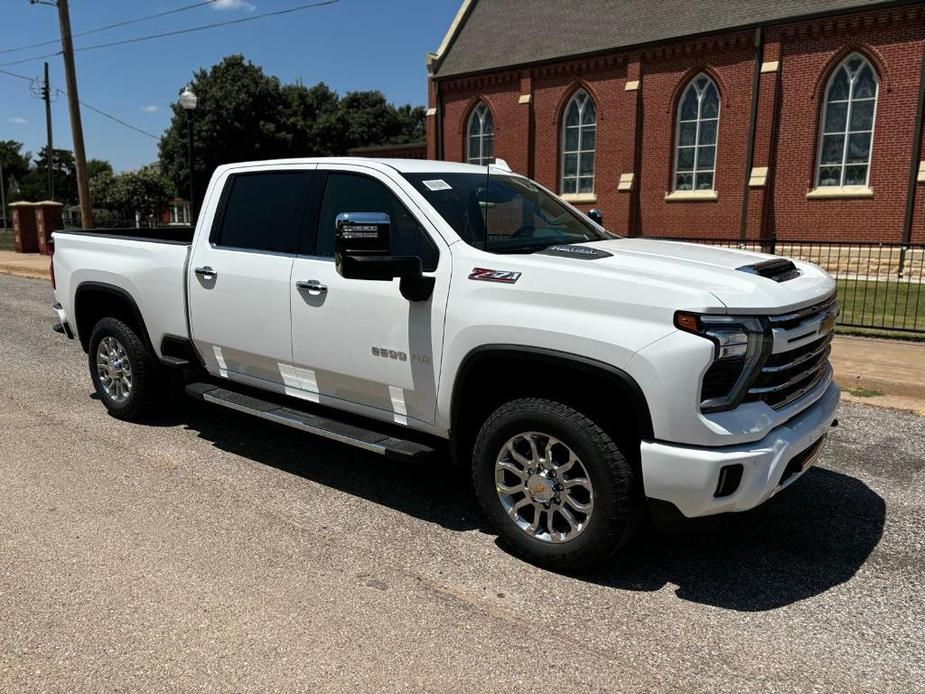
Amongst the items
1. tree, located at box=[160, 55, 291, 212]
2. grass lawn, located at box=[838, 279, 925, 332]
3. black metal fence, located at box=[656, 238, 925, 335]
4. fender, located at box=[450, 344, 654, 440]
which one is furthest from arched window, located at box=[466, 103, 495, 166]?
fender, located at box=[450, 344, 654, 440]

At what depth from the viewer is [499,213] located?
14.3ft

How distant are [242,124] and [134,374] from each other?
155 ft

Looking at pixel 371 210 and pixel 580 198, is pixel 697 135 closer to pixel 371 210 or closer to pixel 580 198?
→ pixel 580 198

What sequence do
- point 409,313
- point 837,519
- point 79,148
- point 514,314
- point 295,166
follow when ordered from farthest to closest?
point 79,148
point 295,166
point 837,519
point 409,313
point 514,314

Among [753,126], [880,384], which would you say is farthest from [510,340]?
[753,126]

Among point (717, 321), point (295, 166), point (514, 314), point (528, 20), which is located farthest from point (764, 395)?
point (528, 20)

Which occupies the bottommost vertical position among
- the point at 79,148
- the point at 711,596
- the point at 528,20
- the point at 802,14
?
the point at 711,596

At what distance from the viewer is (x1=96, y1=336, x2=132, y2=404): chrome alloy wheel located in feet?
19.8

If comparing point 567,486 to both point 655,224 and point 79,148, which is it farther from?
point 655,224

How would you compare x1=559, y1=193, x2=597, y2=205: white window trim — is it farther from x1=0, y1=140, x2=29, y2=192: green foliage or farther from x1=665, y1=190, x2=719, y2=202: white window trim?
x1=0, y1=140, x2=29, y2=192: green foliage

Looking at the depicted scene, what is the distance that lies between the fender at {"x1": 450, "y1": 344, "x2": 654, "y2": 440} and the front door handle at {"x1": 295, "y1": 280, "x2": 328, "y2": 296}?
109 cm

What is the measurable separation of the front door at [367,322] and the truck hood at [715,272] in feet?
2.47

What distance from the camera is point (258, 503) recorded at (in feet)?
14.8

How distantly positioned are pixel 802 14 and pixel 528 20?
11345 mm
